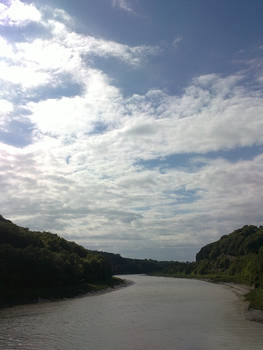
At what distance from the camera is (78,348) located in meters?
33.1

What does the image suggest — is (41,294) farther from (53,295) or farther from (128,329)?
(128,329)

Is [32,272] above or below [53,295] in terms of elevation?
above

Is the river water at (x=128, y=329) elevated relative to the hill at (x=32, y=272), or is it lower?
lower

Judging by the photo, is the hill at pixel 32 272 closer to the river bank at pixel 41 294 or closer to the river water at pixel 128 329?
the river bank at pixel 41 294

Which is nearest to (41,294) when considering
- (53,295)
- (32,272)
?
(53,295)

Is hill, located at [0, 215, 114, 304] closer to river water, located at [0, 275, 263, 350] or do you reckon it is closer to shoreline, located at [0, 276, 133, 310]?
shoreline, located at [0, 276, 133, 310]

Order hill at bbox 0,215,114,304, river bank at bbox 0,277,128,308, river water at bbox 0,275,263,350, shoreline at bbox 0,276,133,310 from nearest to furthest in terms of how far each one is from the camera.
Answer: river water at bbox 0,275,263,350 < river bank at bbox 0,277,128,308 < shoreline at bbox 0,276,133,310 < hill at bbox 0,215,114,304

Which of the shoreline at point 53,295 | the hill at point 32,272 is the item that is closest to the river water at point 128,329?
the shoreline at point 53,295

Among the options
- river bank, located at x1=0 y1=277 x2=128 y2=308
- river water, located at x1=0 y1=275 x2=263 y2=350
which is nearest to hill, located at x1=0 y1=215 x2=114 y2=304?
river bank, located at x1=0 y1=277 x2=128 y2=308

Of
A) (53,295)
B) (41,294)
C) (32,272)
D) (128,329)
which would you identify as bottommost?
(128,329)

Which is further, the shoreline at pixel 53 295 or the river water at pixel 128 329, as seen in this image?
the shoreline at pixel 53 295

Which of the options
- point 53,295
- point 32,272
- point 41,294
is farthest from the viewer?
point 53,295

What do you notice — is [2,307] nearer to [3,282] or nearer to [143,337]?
[3,282]

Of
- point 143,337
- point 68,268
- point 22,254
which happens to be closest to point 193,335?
point 143,337
